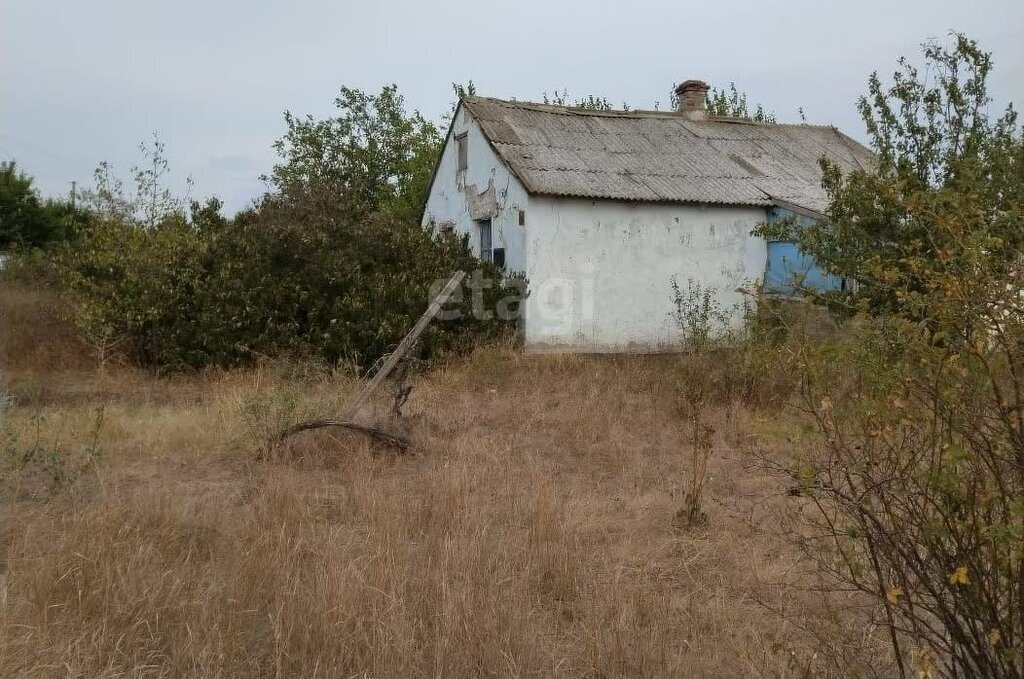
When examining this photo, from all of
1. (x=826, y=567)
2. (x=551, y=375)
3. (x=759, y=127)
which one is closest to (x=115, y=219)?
(x=551, y=375)

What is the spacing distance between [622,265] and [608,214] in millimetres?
928

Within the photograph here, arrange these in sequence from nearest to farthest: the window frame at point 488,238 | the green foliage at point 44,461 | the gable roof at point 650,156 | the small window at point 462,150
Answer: the green foliage at point 44,461
the gable roof at point 650,156
the window frame at point 488,238
the small window at point 462,150

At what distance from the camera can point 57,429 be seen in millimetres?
6578

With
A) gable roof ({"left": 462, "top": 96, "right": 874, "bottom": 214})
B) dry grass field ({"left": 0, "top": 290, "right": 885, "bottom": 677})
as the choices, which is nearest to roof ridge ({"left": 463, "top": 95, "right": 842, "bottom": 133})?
gable roof ({"left": 462, "top": 96, "right": 874, "bottom": 214})

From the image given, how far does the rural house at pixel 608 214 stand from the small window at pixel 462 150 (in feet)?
0.14

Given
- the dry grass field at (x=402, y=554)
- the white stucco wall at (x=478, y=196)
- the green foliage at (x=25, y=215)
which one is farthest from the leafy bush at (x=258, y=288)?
the green foliage at (x=25, y=215)

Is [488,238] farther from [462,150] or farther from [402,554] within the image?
[402,554]

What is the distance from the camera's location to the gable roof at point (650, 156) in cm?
1302

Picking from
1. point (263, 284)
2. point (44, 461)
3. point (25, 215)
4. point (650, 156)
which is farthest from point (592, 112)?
point (25, 215)

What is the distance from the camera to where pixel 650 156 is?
14.6 metres

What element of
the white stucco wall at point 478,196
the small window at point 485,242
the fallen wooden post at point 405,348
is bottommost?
the fallen wooden post at point 405,348

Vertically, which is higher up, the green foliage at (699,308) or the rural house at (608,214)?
the rural house at (608,214)
